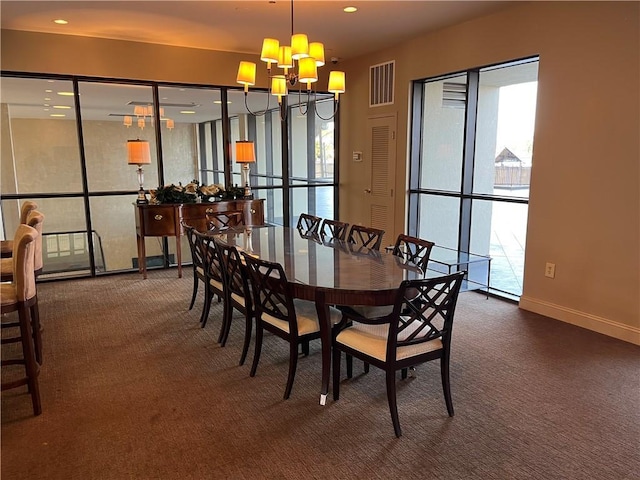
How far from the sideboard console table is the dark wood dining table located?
5.36ft

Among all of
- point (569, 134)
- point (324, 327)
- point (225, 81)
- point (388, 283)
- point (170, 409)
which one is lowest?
point (170, 409)

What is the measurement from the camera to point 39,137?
531 centimetres

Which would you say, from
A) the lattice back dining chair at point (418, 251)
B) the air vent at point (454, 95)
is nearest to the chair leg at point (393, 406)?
the lattice back dining chair at point (418, 251)

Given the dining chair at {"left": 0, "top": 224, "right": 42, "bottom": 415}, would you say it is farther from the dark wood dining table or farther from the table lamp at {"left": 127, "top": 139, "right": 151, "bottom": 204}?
the table lamp at {"left": 127, "top": 139, "right": 151, "bottom": 204}

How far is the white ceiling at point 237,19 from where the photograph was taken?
13.7 ft

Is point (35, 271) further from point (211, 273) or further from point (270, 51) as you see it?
point (270, 51)

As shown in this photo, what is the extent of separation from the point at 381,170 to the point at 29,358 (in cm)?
469

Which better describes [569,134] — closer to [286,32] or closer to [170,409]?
[286,32]

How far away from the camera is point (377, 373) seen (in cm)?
312

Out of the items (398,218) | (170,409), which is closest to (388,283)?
(170,409)

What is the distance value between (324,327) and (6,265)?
2.55 m

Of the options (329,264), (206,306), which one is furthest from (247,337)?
(206,306)

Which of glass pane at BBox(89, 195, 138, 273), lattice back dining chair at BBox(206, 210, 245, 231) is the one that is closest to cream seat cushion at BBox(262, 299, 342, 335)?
lattice back dining chair at BBox(206, 210, 245, 231)

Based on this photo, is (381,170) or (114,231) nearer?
(114,231)
